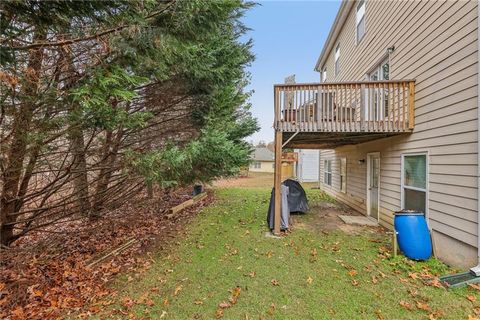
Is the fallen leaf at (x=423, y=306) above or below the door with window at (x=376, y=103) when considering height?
below

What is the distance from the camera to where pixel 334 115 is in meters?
6.04

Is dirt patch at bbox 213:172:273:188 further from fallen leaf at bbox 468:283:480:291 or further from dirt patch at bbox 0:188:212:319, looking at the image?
fallen leaf at bbox 468:283:480:291

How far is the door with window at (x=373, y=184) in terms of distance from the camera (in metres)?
7.54

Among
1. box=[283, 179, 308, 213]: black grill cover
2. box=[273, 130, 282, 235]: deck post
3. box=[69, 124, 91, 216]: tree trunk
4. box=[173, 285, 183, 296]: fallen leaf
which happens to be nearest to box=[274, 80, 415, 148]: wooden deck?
box=[273, 130, 282, 235]: deck post

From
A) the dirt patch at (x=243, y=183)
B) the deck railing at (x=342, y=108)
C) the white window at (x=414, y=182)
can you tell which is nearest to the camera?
the white window at (x=414, y=182)

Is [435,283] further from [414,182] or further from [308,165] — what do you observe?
[308,165]

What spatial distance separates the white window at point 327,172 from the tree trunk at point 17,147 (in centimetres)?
1209

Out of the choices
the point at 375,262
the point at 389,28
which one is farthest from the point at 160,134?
the point at 389,28

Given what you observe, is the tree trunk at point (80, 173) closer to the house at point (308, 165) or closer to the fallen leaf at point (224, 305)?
the fallen leaf at point (224, 305)

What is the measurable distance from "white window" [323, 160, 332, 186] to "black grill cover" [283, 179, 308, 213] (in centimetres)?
520

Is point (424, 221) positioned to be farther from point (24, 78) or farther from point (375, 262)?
point (24, 78)

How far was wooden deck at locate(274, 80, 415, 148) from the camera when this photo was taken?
5.73 meters

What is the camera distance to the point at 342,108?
6.02 metres

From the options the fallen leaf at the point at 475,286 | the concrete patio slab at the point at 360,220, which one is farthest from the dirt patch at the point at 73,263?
the fallen leaf at the point at 475,286
